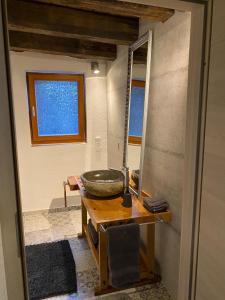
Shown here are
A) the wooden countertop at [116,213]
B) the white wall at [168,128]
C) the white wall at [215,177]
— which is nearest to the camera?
the white wall at [215,177]

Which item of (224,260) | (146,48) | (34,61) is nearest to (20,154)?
(34,61)

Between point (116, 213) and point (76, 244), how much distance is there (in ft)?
3.75

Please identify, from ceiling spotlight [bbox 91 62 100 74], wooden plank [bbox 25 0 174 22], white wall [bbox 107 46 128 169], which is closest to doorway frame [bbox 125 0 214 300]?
wooden plank [bbox 25 0 174 22]

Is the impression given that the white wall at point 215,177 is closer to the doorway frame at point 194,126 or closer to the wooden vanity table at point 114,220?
the doorway frame at point 194,126

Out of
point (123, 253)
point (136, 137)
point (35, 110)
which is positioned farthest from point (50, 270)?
point (35, 110)

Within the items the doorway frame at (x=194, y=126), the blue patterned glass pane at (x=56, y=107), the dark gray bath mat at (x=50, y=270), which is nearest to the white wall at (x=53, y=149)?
the blue patterned glass pane at (x=56, y=107)

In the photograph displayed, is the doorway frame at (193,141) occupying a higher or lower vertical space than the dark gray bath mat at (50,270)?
higher

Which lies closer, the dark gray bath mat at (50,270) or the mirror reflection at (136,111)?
the dark gray bath mat at (50,270)

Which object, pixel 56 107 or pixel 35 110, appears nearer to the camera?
pixel 35 110

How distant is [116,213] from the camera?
1747mm

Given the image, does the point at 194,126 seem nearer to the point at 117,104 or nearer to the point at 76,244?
the point at 117,104

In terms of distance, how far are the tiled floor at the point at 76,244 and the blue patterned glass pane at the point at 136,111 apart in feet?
4.44

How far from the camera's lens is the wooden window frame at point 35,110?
3.11m

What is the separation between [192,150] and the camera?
3.77 ft
